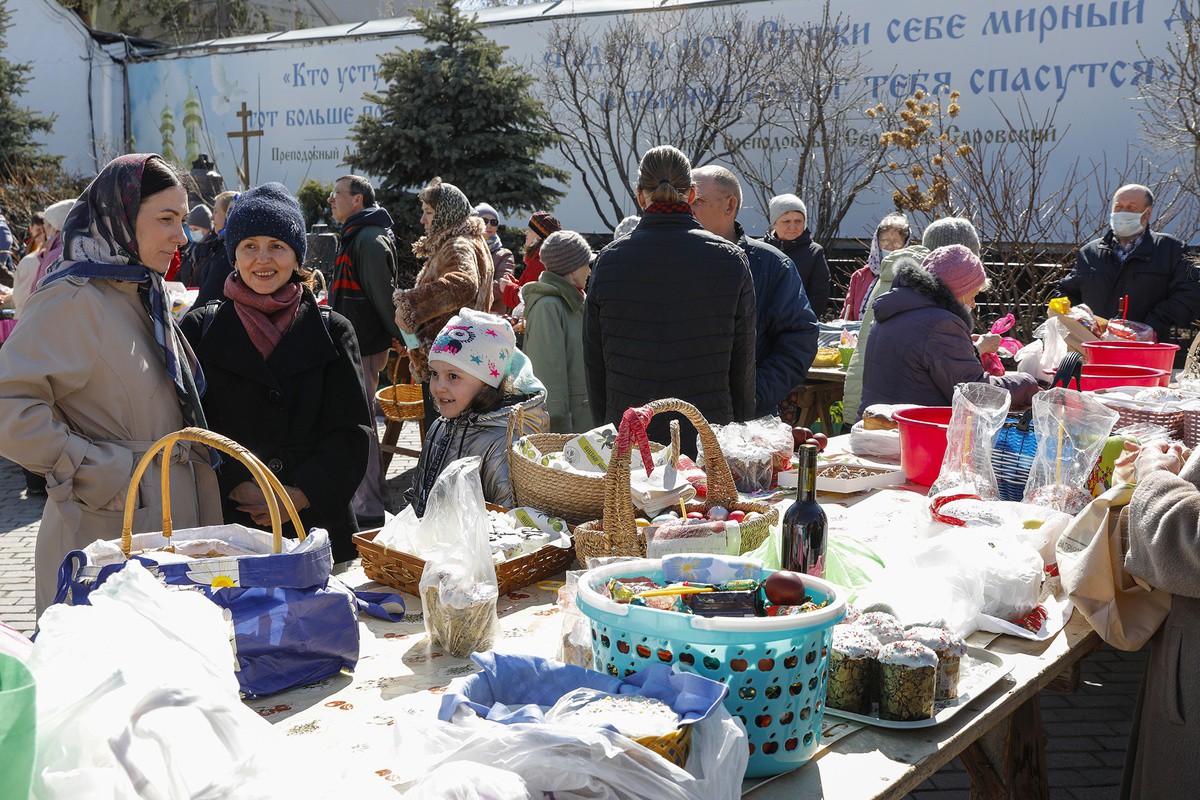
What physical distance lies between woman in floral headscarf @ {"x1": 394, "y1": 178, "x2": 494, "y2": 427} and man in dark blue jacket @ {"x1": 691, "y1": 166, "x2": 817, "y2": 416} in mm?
1860

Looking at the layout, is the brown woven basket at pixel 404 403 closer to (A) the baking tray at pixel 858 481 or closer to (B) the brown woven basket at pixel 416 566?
(A) the baking tray at pixel 858 481

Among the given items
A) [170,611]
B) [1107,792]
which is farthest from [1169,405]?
[170,611]

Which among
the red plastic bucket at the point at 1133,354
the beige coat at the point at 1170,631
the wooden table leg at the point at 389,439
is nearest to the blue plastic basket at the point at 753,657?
the beige coat at the point at 1170,631

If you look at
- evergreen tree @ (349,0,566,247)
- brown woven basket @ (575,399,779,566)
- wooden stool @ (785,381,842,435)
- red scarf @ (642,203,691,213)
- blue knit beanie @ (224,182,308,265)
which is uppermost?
evergreen tree @ (349,0,566,247)

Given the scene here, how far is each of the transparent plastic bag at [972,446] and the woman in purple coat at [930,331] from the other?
1125 mm

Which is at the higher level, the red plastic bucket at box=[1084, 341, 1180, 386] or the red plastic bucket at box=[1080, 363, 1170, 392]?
the red plastic bucket at box=[1084, 341, 1180, 386]

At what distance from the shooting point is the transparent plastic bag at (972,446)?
3.09m

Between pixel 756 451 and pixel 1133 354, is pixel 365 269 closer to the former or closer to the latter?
pixel 756 451

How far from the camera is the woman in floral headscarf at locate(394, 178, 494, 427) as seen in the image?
19.6ft

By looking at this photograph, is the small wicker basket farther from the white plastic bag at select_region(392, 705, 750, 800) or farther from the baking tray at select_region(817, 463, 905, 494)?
the baking tray at select_region(817, 463, 905, 494)

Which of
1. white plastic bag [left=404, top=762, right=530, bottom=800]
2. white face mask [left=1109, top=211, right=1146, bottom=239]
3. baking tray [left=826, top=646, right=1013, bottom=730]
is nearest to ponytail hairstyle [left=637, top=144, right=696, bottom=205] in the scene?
baking tray [left=826, top=646, right=1013, bottom=730]

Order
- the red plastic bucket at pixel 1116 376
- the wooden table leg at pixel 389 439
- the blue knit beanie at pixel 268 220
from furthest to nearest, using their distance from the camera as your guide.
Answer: the wooden table leg at pixel 389 439
the red plastic bucket at pixel 1116 376
the blue knit beanie at pixel 268 220

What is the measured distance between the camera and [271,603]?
6.36 feet

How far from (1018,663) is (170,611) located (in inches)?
66.7
